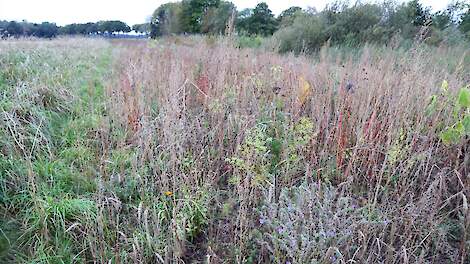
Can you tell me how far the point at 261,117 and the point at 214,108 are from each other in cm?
46

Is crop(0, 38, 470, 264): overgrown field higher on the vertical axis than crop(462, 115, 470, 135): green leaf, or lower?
lower

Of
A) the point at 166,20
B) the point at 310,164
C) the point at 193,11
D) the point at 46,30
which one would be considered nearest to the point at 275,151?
the point at 310,164

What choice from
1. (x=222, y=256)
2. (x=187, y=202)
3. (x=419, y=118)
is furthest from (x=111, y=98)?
(x=419, y=118)

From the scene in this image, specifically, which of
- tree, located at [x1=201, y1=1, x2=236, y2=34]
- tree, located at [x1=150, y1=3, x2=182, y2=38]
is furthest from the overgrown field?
tree, located at [x1=150, y1=3, x2=182, y2=38]

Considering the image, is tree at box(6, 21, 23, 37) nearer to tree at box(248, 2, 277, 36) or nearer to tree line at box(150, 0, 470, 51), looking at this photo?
tree line at box(150, 0, 470, 51)

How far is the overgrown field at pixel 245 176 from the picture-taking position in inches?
70.6

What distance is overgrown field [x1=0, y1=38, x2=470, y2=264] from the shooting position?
179cm

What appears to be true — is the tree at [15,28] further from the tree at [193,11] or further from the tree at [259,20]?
the tree at [193,11]

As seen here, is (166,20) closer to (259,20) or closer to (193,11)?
(193,11)

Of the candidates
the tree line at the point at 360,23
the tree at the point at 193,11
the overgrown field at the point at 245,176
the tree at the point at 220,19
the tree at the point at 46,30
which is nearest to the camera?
the overgrown field at the point at 245,176

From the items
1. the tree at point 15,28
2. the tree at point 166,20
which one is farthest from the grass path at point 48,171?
the tree at point 166,20

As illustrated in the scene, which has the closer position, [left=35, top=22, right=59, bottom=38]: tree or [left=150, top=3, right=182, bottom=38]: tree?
[left=35, top=22, right=59, bottom=38]: tree

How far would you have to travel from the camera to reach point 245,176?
2.17 m

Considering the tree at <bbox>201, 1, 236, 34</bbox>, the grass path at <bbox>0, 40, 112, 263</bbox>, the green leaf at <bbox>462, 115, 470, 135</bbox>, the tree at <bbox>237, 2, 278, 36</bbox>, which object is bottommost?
the grass path at <bbox>0, 40, 112, 263</bbox>
